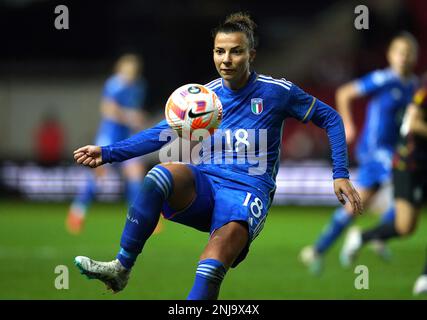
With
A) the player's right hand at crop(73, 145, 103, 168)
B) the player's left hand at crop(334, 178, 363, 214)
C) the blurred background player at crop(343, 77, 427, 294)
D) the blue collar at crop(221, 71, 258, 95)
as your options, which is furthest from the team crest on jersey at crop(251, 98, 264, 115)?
the blurred background player at crop(343, 77, 427, 294)

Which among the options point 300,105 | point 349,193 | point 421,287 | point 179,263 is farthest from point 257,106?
point 179,263

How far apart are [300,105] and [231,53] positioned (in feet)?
1.71

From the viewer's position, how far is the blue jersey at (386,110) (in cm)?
975

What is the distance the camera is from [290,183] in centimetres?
1582

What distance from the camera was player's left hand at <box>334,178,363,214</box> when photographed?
538cm

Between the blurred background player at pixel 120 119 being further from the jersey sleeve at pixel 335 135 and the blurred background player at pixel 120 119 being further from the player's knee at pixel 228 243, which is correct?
the player's knee at pixel 228 243

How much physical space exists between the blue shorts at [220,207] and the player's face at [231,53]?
61 cm

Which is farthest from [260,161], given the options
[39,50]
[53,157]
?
[39,50]

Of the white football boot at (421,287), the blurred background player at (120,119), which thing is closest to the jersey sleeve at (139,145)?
the white football boot at (421,287)

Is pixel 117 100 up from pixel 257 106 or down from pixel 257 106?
up

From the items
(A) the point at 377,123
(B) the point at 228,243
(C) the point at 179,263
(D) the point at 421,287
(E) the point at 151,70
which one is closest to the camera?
(B) the point at 228,243

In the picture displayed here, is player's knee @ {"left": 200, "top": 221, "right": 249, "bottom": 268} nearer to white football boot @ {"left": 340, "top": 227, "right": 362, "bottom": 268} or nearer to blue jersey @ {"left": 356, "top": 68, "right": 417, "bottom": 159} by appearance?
white football boot @ {"left": 340, "top": 227, "right": 362, "bottom": 268}

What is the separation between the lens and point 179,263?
9.34m

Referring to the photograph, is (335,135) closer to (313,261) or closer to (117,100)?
(313,261)
